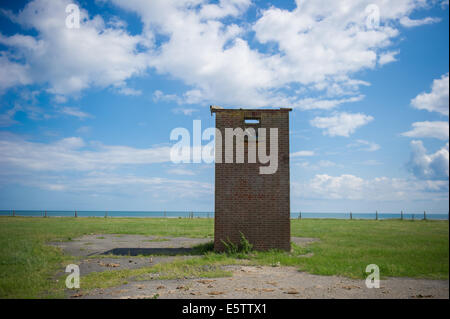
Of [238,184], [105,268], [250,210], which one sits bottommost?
[105,268]

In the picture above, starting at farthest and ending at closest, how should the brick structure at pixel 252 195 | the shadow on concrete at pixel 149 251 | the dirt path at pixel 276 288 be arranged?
the shadow on concrete at pixel 149 251 < the brick structure at pixel 252 195 < the dirt path at pixel 276 288

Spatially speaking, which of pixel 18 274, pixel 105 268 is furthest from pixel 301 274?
pixel 18 274

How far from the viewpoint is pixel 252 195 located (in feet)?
41.3

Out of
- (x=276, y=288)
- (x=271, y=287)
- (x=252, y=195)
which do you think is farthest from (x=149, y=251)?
(x=276, y=288)

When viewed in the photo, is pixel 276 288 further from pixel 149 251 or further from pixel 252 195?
pixel 149 251

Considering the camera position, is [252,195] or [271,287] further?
[252,195]

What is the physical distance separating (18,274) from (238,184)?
313 inches

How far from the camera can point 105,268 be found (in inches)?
402

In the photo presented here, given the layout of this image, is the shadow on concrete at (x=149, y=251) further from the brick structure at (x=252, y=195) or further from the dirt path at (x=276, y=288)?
the dirt path at (x=276, y=288)

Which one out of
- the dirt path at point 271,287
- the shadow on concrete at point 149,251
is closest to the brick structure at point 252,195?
the shadow on concrete at point 149,251

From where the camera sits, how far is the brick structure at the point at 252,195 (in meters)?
12.5
